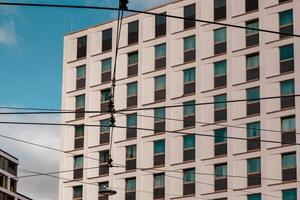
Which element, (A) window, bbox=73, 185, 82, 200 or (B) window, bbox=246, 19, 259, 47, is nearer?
(B) window, bbox=246, 19, 259, 47

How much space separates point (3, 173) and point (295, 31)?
7874 cm

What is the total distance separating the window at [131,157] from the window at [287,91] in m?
14.2

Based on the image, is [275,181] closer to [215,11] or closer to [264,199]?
Answer: [264,199]

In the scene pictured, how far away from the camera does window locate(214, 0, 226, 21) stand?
7394 centimetres

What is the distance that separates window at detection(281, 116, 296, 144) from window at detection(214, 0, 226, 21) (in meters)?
10.7

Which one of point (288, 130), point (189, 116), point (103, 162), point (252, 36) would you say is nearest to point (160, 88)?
point (189, 116)

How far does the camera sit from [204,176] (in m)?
71.4

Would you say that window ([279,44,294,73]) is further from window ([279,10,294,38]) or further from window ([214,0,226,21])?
window ([214,0,226,21])

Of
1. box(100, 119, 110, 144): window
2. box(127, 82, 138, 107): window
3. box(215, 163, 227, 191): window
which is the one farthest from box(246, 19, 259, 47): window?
box(100, 119, 110, 144): window

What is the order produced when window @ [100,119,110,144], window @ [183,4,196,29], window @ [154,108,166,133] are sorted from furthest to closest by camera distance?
window @ [100,119,110,144]
window @ [183,4,196,29]
window @ [154,108,166,133]

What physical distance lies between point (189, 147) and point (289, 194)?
9970mm

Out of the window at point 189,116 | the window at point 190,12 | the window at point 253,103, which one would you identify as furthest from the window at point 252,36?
the window at point 189,116

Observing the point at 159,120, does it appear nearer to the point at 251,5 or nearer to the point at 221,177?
the point at 221,177

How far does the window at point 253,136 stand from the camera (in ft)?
227
